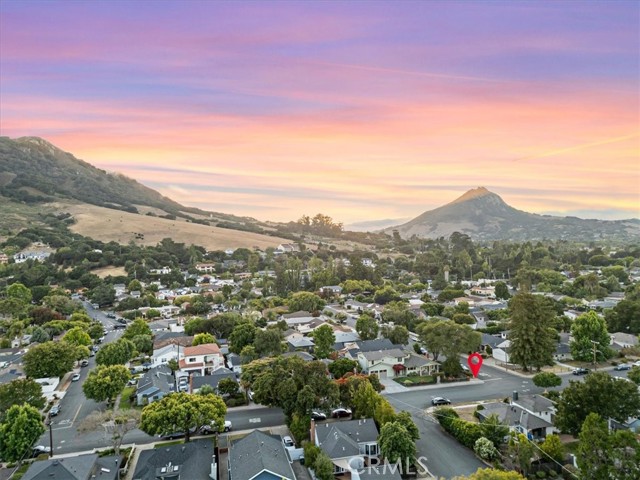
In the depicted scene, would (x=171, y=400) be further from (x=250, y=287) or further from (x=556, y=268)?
(x=556, y=268)

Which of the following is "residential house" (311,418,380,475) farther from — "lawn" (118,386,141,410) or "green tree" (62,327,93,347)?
"green tree" (62,327,93,347)

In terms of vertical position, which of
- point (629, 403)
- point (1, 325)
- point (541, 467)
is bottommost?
point (1, 325)

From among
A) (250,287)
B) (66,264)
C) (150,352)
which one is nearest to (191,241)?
(66,264)

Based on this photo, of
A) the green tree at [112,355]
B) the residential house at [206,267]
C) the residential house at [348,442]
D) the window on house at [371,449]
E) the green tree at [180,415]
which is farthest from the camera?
the residential house at [206,267]

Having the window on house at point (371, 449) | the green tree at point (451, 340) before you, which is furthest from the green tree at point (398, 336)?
the window on house at point (371, 449)

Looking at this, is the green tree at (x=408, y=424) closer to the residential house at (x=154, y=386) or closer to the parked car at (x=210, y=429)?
the parked car at (x=210, y=429)

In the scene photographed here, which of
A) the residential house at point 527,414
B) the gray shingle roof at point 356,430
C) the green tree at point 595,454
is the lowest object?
the gray shingle roof at point 356,430
